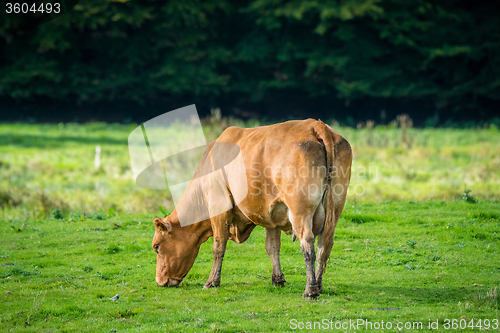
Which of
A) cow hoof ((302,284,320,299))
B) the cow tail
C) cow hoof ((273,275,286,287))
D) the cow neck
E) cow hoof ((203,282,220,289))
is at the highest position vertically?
the cow tail

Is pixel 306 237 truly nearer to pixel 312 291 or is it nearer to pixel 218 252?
pixel 312 291

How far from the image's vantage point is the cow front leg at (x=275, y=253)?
7191mm

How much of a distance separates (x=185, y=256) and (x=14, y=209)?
26.1ft

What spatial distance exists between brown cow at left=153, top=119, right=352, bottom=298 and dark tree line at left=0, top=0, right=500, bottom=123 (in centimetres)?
2874

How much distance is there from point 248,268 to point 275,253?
1057mm

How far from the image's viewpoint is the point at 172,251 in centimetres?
741

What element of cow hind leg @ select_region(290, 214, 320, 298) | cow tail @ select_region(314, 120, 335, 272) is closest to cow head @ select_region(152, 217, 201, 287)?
cow hind leg @ select_region(290, 214, 320, 298)

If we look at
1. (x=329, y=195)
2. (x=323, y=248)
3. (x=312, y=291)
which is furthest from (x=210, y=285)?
(x=329, y=195)

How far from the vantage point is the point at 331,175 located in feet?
20.4

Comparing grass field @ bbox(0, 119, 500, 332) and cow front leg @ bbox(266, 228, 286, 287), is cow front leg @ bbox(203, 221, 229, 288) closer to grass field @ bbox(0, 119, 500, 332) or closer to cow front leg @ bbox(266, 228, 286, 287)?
grass field @ bbox(0, 119, 500, 332)

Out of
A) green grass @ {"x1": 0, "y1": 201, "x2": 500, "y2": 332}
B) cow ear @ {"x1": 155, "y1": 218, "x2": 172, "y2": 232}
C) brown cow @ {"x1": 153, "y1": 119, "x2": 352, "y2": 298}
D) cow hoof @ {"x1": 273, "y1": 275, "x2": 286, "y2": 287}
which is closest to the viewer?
green grass @ {"x1": 0, "y1": 201, "x2": 500, "y2": 332}

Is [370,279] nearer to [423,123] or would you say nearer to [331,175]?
[331,175]

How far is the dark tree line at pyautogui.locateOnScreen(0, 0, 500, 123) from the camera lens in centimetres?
3478

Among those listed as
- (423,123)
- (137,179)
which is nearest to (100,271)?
(137,179)
